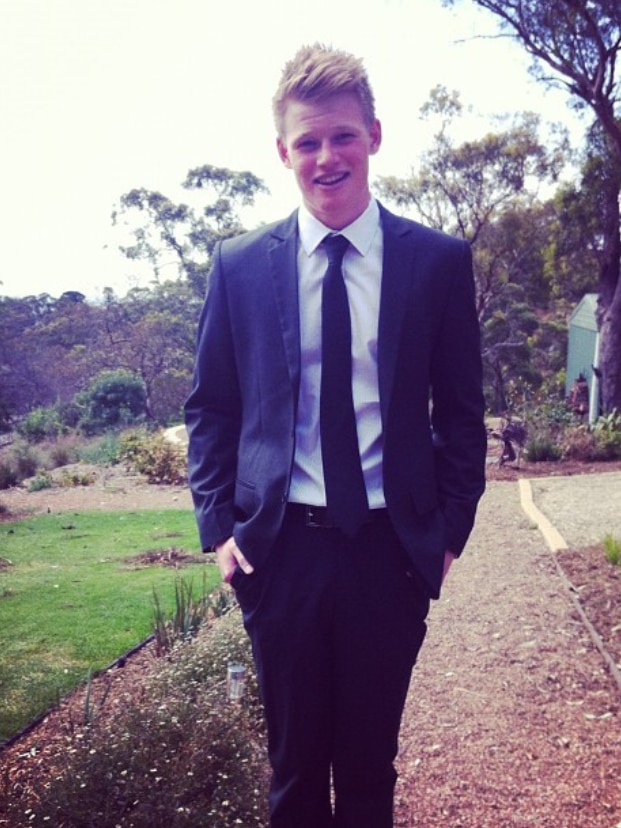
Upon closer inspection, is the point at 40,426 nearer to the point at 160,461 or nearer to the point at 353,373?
the point at 160,461

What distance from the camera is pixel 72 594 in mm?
5785

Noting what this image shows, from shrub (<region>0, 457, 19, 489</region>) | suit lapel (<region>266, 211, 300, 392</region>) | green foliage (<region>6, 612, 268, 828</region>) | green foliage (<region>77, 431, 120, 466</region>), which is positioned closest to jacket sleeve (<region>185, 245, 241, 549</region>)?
suit lapel (<region>266, 211, 300, 392</region>)

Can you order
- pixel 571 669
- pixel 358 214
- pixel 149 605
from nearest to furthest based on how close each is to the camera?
pixel 358 214
pixel 571 669
pixel 149 605

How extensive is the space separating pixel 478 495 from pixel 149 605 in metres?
3.97

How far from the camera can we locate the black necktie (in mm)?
1858

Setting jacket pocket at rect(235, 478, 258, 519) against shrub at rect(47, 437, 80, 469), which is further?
shrub at rect(47, 437, 80, 469)

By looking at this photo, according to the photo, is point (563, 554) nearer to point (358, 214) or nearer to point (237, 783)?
point (237, 783)

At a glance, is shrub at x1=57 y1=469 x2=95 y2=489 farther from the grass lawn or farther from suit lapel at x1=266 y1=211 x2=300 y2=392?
suit lapel at x1=266 y1=211 x2=300 y2=392

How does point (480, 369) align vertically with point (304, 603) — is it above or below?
above

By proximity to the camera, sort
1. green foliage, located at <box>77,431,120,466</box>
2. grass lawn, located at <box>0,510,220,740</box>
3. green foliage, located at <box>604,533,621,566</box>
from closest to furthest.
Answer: grass lawn, located at <box>0,510,220,740</box>, green foliage, located at <box>604,533,621,566</box>, green foliage, located at <box>77,431,120,466</box>

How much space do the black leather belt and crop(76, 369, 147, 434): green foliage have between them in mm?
13962

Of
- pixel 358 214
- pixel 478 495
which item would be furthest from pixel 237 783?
pixel 358 214

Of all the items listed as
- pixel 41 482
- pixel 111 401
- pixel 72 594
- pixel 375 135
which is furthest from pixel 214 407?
pixel 111 401

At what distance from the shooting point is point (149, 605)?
Result: 5.49 metres
